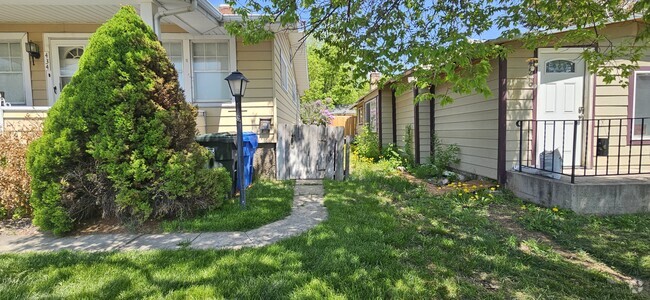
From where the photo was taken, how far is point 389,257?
302cm

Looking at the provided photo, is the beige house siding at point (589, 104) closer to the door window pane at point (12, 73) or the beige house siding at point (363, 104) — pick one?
the beige house siding at point (363, 104)

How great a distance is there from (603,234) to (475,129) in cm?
324

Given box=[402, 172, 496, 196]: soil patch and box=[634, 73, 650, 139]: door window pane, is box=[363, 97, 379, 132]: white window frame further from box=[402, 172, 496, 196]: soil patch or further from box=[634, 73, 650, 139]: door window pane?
box=[634, 73, 650, 139]: door window pane

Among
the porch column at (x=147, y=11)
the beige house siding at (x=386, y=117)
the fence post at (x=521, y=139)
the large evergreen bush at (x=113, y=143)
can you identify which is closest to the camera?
the large evergreen bush at (x=113, y=143)

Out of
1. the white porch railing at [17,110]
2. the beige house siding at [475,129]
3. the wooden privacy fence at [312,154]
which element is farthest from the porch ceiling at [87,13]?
the beige house siding at [475,129]

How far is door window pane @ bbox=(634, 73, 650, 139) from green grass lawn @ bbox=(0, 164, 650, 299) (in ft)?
10.5

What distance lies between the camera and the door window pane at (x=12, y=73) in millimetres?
6527

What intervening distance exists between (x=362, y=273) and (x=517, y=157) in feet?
15.0

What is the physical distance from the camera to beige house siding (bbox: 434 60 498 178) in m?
6.18

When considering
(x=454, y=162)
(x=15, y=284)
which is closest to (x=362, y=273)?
(x=15, y=284)

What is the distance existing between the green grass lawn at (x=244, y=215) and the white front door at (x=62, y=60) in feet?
14.5

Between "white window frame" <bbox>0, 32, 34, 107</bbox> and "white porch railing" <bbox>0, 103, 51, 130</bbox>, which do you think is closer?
"white porch railing" <bbox>0, 103, 51, 130</bbox>

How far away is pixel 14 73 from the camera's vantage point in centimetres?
656

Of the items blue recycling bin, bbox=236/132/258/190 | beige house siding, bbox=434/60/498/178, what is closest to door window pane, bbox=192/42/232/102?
blue recycling bin, bbox=236/132/258/190
